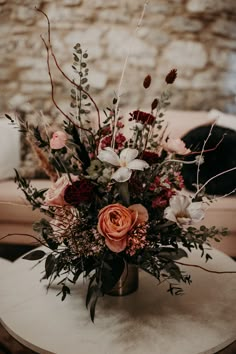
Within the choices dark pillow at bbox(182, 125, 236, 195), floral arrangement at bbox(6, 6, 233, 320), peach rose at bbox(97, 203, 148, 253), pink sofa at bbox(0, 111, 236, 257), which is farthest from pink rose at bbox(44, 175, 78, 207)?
dark pillow at bbox(182, 125, 236, 195)

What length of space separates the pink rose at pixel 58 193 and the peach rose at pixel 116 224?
124 millimetres

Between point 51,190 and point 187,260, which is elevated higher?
point 51,190

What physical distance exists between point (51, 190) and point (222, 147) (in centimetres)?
139

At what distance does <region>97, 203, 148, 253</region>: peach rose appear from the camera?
107cm

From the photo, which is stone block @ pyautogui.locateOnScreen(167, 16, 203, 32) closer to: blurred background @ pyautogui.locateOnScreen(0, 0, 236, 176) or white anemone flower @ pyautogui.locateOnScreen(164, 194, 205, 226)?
Answer: blurred background @ pyautogui.locateOnScreen(0, 0, 236, 176)

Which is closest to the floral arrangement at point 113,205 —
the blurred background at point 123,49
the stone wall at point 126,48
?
the blurred background at point 123,49

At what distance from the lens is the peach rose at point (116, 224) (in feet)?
3.50

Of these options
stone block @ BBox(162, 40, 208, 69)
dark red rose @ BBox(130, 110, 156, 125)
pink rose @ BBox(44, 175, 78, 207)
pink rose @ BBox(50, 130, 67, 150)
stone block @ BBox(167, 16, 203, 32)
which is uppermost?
stone block @ BBox(167, 16, 203, 32)

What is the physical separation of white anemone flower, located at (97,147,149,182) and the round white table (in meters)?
0.42

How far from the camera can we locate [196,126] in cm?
269

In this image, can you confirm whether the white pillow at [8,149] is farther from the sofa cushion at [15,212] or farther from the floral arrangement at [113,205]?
the floral arrangement at [113,205]

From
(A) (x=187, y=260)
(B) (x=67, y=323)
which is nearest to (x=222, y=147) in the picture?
(A) (x=187, y=260)

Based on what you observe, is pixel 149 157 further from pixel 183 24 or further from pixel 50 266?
pixel 183 24

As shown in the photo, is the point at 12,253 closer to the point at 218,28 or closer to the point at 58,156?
the point at 58,156
